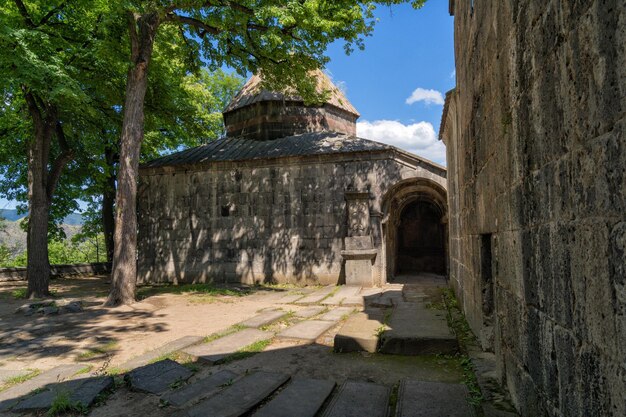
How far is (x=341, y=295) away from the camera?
9.17m

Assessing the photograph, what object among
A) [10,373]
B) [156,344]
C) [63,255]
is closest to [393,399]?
[156,344]

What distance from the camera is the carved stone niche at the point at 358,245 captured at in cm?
1102

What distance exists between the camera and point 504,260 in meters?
2.96

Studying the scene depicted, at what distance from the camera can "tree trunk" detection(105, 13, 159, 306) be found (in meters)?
8.76

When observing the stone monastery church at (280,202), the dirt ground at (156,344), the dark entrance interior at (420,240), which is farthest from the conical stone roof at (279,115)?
the dirt ground at (156,344)

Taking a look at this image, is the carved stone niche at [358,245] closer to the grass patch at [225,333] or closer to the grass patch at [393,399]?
the grass patch at [225,333]

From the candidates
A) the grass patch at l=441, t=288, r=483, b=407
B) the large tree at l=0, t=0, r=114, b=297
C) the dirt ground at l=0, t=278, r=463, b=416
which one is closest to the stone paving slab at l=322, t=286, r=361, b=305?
the dirt ground at l=0, t=278, r=463, b=416

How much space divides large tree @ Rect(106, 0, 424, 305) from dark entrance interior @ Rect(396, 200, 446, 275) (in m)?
8.96

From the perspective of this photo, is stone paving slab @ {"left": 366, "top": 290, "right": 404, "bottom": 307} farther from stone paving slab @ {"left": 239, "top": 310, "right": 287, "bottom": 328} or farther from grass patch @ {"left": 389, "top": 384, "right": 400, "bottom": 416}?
grass patch @ {"left": 389, "top": 384, "right": 400, "bottom": 416}

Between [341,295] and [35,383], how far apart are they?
21.1ft

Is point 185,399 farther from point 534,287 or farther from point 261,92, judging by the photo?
point 261,92

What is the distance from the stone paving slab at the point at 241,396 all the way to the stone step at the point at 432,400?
44.7 inches

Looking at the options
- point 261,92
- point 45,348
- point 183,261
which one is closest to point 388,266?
point 183,261

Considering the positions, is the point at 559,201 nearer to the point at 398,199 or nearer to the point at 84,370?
the point at 84,370
